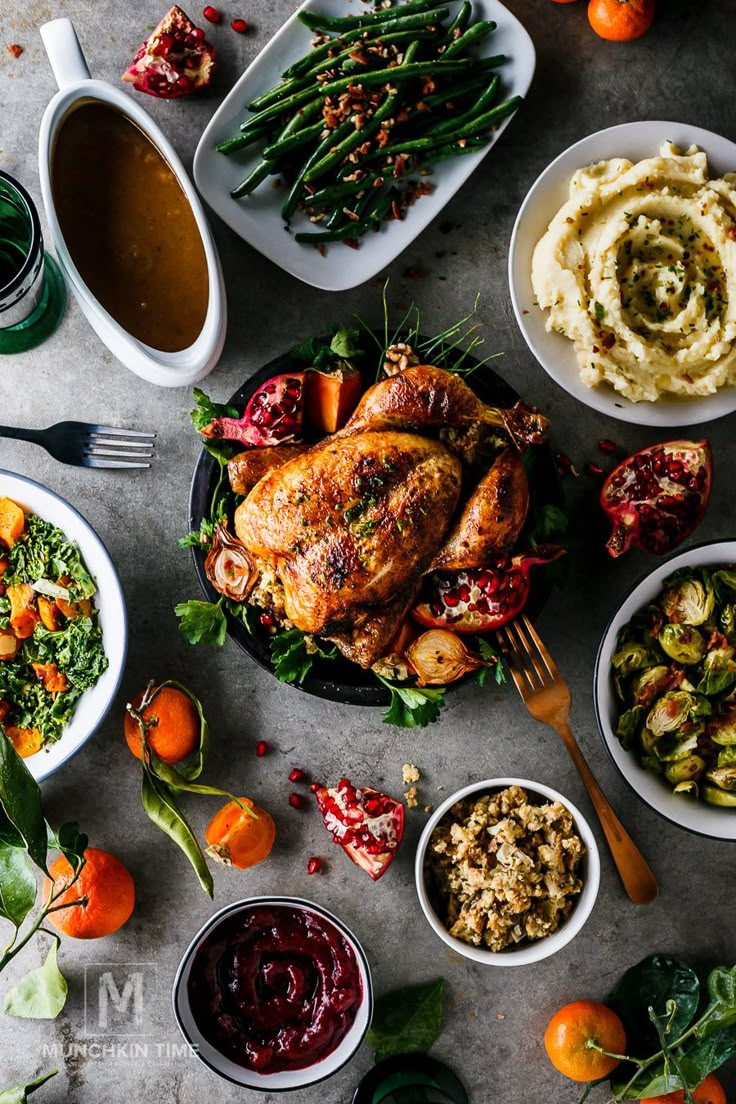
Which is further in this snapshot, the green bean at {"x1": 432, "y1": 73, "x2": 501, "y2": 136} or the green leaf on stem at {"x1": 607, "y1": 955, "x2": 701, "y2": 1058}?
the green leaf on stem at {"x1": 607, "y1": 955, "x2": 701, "y2": 1058}

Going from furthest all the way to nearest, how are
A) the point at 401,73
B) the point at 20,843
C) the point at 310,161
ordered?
the point at 310,161
the point at 401,73
the point at 20,843

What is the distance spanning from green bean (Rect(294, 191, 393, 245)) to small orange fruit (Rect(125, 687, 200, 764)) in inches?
67.0

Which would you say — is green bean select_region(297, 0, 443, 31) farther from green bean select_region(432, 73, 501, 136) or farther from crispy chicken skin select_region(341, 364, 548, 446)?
crispy chicken skin select_region(341, 364, 548, 446)

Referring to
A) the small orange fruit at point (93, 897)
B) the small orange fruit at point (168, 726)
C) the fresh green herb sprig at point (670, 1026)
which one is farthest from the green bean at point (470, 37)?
the fresh green herb sprig at point (670, 1026)

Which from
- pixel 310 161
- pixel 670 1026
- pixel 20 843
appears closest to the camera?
pixel 20 843

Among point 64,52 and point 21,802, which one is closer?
point 21,802

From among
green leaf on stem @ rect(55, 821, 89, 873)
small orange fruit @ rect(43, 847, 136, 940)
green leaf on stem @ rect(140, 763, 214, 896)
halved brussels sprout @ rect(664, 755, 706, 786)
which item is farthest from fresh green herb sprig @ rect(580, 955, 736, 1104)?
green leaf on stem @ rect(55, 821, 89, 873)

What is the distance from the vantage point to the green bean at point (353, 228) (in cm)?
330

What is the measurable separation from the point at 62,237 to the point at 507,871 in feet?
8.66

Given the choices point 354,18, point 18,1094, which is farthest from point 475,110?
point 18,1094

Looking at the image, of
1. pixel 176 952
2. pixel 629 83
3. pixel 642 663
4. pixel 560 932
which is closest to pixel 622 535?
pixel 642 663

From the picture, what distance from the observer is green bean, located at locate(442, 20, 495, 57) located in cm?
318

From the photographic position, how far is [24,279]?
3.14m

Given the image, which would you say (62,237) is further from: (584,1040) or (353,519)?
(584,1040)
